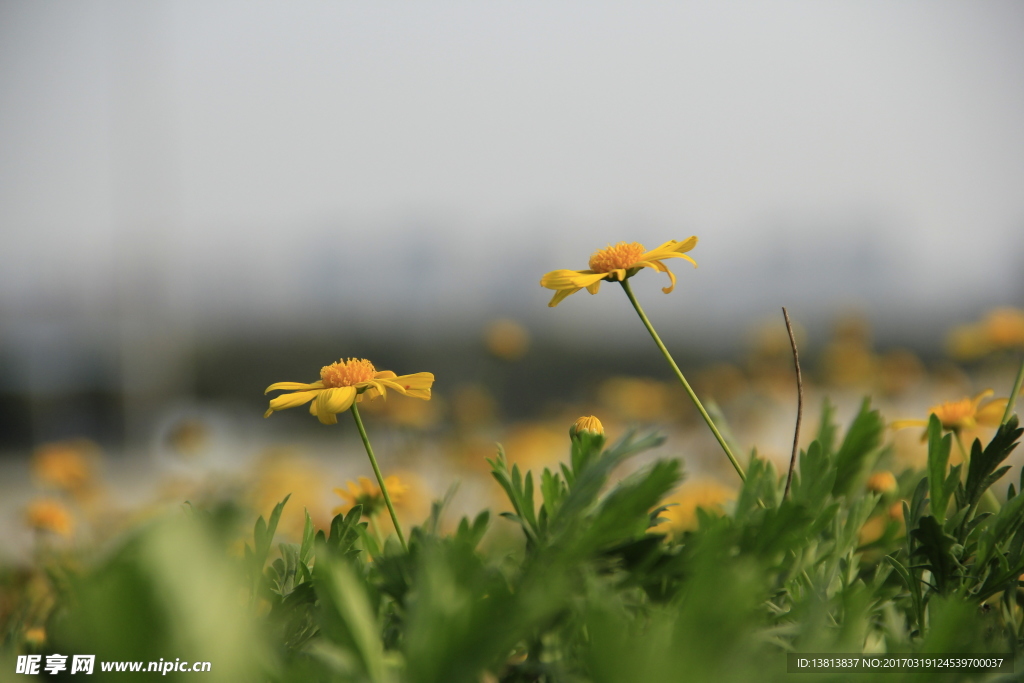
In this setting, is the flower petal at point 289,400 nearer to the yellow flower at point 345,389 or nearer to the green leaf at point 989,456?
the yellow flower at point 345,389

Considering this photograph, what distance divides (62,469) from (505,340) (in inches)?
43.6

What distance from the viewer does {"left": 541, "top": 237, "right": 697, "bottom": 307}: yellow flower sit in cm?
58

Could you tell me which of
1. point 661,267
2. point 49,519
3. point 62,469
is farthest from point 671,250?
point 62,469

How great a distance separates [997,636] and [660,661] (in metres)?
0.29

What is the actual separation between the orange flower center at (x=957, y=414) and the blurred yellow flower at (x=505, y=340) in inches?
53.3

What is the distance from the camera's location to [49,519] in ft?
4.26

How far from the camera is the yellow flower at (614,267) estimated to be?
1.90 feet

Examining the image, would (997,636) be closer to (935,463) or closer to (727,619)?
(935,463)

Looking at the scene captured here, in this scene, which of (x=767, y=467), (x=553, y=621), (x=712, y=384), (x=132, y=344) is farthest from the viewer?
(x=132, y=344)

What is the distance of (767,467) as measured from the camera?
0.51 meters

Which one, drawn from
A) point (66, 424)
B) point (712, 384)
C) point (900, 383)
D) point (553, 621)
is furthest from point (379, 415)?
point (66, 424)

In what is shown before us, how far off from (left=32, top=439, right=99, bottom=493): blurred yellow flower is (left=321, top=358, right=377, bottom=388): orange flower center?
4.88ft

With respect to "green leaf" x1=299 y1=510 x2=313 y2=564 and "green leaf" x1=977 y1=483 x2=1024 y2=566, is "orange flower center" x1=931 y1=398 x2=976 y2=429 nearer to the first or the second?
"green leaf" x1=977 y1=483 x2=1024 y2=566

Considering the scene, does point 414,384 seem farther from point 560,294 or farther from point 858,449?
point 858,449
